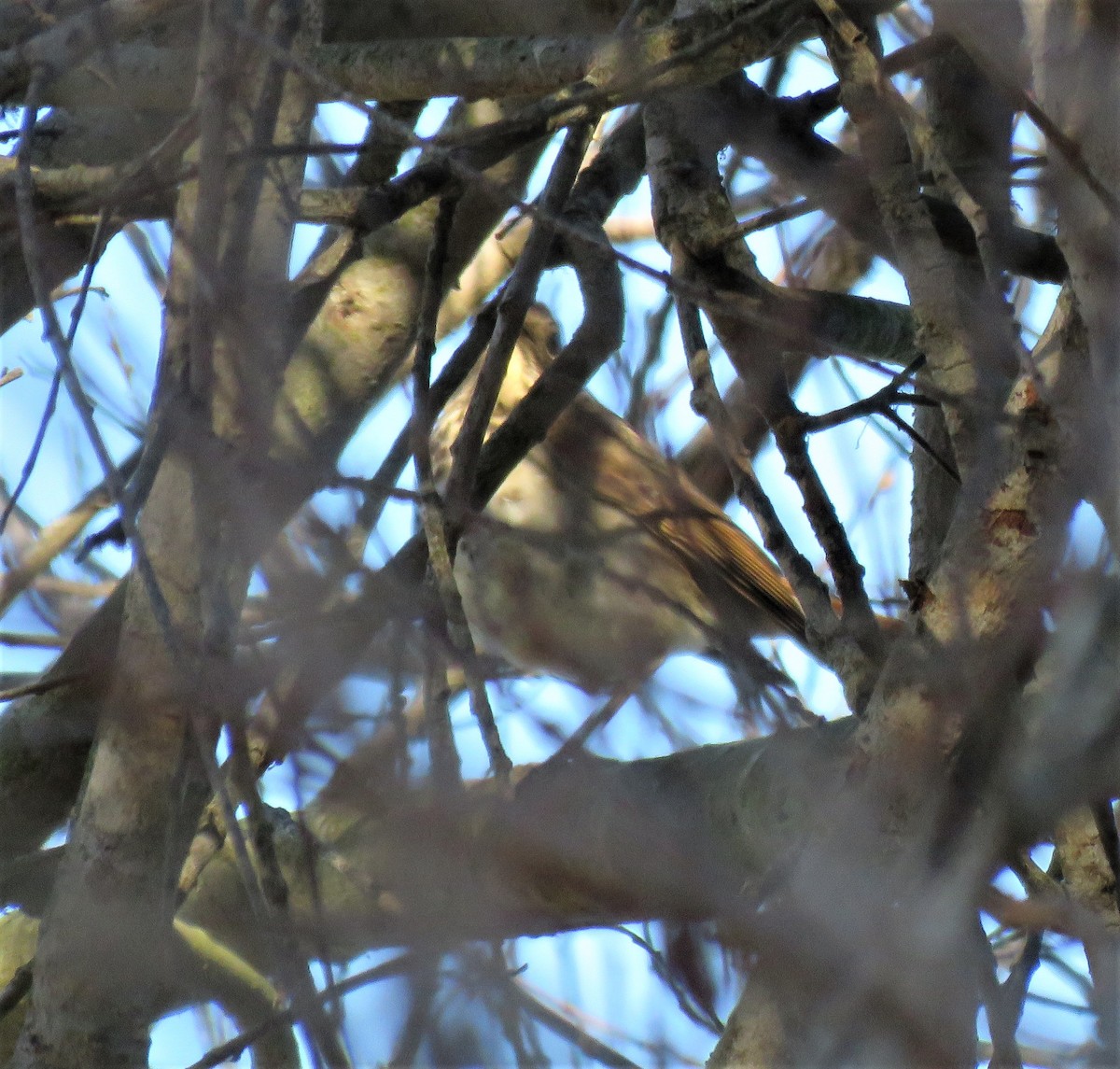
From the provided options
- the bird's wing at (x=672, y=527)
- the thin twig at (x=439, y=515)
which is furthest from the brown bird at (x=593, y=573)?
the thin twig at (x=439, y=515)

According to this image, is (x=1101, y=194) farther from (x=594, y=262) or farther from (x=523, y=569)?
(x=523, y=569)

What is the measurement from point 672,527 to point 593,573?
0.21m

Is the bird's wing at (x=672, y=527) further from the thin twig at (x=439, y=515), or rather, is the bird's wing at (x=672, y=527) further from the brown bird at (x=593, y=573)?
the thin twig at (x=439, y=515)

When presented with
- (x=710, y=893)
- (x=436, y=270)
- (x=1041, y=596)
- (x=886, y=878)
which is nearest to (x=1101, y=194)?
(x=1041, y=596)

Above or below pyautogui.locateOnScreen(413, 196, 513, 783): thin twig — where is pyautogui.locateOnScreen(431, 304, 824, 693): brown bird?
above

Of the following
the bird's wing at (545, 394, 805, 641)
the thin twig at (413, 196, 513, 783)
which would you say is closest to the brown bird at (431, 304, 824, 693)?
the bird's wing at (545, 394, 805, 641)

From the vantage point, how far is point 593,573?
3.18 m

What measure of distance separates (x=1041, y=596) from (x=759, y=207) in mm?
2362

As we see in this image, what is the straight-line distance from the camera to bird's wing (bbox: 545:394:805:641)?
11.1ft

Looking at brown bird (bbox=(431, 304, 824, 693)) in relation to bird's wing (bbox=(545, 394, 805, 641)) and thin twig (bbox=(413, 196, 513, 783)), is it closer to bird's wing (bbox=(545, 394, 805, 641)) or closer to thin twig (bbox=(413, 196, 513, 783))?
bird's wing (bbox=(545, 394, 805, 641))

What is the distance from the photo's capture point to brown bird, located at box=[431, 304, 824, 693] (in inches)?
131

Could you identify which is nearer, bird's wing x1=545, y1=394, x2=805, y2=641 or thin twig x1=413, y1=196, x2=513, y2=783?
thin twig x1=413, y1=196, x2=513, y2=783

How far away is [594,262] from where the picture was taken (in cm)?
276

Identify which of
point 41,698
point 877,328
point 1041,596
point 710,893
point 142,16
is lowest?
point 710,893
